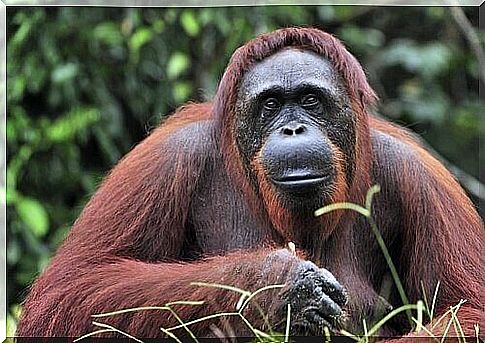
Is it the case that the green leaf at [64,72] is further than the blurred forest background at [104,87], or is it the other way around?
the green leaf at [64,72]

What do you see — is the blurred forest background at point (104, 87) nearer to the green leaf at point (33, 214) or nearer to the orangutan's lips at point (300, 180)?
the green leaf at point (33, 214)

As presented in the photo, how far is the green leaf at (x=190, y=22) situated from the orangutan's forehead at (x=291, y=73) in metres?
1.15

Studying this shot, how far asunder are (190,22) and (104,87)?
2.15 ft

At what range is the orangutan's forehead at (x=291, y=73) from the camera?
8.55 ft

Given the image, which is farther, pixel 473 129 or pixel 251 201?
pixel 473 129

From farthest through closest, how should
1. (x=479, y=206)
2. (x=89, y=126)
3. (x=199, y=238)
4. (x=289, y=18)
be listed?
(x=89, y=126) < (x=289, y=18) < (x=479, y=206) < (x=199, y=238)

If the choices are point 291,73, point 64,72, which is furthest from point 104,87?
point 291,73

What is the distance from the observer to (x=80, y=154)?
166 inches

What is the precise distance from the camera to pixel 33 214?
12.6 feet

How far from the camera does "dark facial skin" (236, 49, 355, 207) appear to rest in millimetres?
2527

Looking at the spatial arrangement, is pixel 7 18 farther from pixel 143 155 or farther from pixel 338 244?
pixel 338 244

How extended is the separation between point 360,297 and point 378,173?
1.14ft

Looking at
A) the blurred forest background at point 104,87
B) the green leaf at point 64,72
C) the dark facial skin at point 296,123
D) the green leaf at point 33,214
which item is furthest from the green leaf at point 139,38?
the dark facial skin at point 296,123

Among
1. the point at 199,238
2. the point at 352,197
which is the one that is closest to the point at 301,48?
the point at 352,197
